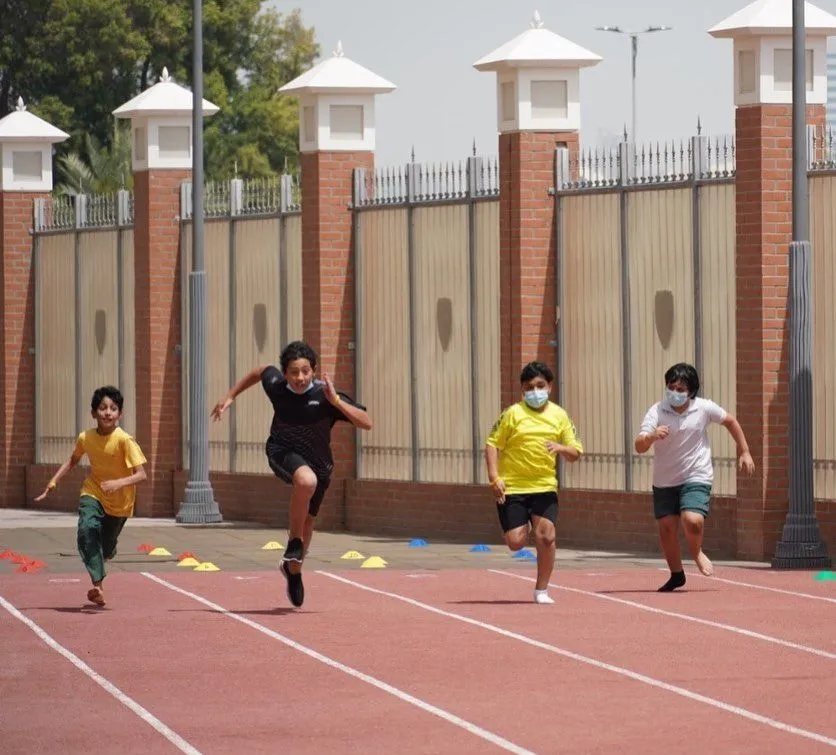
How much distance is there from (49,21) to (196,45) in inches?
1385

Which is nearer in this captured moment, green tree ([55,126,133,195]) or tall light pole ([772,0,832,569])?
tall light pole ([772,0,832,569])

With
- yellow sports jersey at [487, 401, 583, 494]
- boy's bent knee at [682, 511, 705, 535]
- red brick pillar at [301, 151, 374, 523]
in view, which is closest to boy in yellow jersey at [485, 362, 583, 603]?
yellow sports jersey at [487, 401, 583, 494]

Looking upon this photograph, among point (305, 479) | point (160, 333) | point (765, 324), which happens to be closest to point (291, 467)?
point (305, 479)

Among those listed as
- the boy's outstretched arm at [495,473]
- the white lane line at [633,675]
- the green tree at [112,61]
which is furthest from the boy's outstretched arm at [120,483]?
the green tree at [112,61]

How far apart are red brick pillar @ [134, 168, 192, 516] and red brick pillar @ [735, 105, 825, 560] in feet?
34.7

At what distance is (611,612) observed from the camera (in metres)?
16.4

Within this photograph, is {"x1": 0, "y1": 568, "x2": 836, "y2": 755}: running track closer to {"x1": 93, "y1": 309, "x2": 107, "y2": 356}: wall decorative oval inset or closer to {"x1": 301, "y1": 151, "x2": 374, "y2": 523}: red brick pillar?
{"x1": 301, "y1": 151, "x2": 374, "y2": 523}: red brick pillar

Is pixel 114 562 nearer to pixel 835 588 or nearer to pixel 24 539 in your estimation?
pixel 24 539

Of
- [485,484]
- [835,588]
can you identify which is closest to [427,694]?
[835,588]

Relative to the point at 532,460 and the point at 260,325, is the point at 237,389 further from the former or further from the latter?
the point at 260,325

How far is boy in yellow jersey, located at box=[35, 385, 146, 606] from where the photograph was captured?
16953 mm

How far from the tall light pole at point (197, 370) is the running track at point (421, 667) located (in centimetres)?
855

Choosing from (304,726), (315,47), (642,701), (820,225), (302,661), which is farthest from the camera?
(315,47)

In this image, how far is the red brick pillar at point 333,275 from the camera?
26.8 metres
